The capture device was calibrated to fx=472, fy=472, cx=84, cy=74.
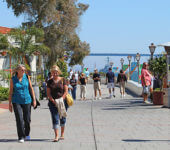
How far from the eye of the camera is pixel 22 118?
9.12 meters

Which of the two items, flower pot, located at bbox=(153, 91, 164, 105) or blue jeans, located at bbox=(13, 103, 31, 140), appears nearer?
blue jeans, located at bbox=(13, 103, 31, 140)

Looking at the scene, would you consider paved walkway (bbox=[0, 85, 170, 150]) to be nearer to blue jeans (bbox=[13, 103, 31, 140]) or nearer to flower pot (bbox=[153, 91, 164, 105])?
blue jeans (bbox=[13, 103, 31, 140])

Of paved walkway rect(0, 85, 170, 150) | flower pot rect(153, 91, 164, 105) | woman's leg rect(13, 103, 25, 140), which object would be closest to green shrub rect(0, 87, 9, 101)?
flower pot rect(153, 91, 164, 105)

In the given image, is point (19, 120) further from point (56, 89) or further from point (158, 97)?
point (158, 97)

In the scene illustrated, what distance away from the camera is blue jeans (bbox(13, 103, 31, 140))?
8.98 metres

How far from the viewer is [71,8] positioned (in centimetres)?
4906

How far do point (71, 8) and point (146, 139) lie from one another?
4089 centimetres

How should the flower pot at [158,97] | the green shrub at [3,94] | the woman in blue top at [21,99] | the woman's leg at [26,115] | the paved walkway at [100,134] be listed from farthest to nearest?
the green shrub at [3,94] < the flower pot at [158,97] < the woman's leg at [26,115] < the woman in blue top at [21,99] < the paved walkway at [100,134]

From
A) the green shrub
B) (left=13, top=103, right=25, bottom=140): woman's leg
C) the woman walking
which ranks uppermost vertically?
the woman walking

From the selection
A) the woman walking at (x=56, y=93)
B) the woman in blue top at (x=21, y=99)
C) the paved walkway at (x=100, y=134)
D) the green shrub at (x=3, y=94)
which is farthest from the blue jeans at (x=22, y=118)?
the green shrub at (x=3, y=94)

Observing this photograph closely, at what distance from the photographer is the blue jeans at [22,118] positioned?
898 cm

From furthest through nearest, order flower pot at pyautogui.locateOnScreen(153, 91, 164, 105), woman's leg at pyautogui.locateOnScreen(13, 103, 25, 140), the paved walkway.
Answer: flower pot at pyautogui.locateOnScreen(153, 91, 164, 105), woman's leg at pyautogui.locateOnScreen(13, 103, 25, 140), the paved walkway

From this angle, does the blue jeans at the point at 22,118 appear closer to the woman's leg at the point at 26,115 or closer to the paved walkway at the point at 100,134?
the woman's leg at the point at 26,115

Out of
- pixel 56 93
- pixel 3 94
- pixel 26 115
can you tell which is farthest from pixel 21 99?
pixel 3 94
